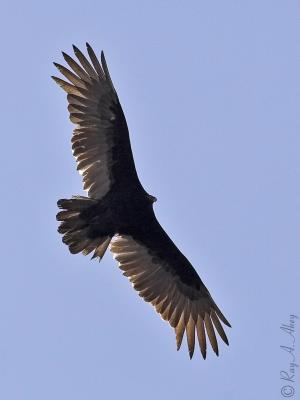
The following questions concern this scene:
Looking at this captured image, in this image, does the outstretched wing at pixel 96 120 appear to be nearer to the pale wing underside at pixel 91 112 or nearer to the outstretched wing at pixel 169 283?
the pale wing underside at pixel 91 112

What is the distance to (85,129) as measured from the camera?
17.2 metres

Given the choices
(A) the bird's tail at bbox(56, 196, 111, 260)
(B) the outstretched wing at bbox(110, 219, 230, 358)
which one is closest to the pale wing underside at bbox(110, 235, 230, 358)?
(B) the outstretched wing at bbox(110, 219, 230, 358)

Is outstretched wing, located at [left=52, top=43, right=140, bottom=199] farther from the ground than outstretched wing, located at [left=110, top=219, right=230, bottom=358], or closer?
farther from the ground

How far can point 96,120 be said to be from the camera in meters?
17.2

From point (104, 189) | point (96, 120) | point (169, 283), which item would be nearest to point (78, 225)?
point (104, 189)

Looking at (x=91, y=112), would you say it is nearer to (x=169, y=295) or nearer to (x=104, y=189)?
(x=104, y=189)

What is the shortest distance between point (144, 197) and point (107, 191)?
1.69ft

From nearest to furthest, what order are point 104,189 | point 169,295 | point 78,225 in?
point 78,225 < point 104,189 < point 169,295

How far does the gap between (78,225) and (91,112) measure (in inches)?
62.9

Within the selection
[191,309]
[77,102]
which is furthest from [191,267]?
[77,102]

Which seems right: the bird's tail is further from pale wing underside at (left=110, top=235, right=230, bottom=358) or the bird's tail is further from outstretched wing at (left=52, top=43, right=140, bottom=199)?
pale wing underside at (left=110, top=235, right=230, bottom=358)

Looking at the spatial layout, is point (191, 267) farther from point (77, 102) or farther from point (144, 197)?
point (77, 102)

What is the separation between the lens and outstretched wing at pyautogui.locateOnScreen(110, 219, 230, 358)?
58.5ft

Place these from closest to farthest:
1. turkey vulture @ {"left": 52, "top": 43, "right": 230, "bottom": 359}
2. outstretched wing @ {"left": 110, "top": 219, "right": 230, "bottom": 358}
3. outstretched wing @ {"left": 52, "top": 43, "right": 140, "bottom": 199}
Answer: turkey vulture @ {"left": 52, "top": 43, "right": 230, "bottom": 359}
outstretched wing @ {"left": 52, "top": 43, "right": 140, "bottom": 199}
outstretched wing @ {"left": 110, "top": 219, "right": 230, "bottom": 358}
